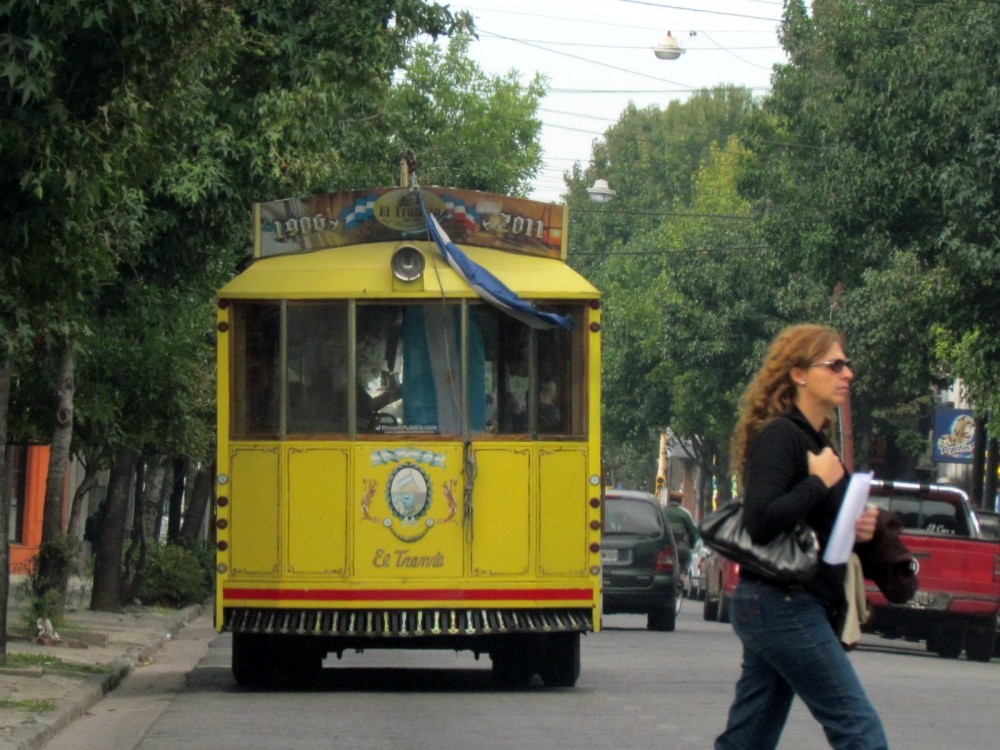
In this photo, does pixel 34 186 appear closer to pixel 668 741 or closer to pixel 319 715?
pixel 319 715

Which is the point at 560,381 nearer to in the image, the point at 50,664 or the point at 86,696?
the point at 86,696

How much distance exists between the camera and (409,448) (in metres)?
13.1

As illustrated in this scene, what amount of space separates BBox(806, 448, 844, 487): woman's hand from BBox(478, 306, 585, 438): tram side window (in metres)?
7.39

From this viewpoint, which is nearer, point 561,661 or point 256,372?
point 256,372

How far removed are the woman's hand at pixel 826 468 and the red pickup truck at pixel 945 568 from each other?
1376 centimetres

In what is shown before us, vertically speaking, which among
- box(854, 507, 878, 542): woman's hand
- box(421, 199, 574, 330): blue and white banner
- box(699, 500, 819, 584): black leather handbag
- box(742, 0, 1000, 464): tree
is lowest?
box(699, 500, 819, 584): black leather handbag

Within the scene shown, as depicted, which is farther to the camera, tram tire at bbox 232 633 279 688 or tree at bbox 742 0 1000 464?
tree at bbox 742 0 1000 464

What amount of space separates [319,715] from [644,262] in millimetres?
61409

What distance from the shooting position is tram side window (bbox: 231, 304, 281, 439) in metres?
13.1

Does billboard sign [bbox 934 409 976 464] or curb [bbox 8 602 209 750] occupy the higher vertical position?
billboard sign [bbox 934 409 976 464]

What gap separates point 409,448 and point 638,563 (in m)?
10.1

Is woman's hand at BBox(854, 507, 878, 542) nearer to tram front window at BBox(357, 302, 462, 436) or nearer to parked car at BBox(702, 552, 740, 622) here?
tram front window at BBox(357, 302, 462, 436)

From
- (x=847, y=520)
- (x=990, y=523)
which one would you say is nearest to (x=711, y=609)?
(x=990, y=523)

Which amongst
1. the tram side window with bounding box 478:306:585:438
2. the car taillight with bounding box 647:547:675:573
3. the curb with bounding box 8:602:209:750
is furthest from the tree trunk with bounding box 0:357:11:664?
the car taillight with bounding box 647:547:675:573
